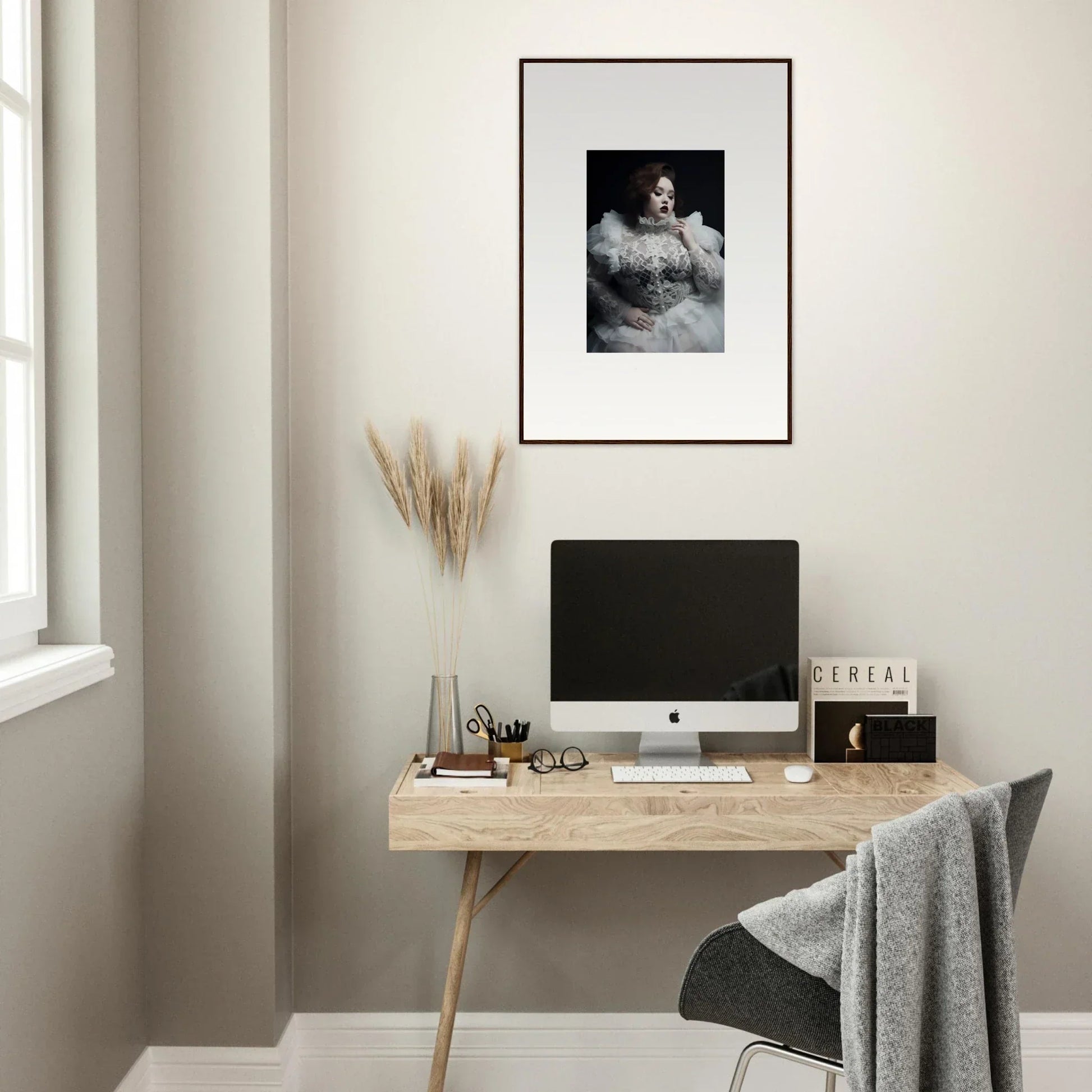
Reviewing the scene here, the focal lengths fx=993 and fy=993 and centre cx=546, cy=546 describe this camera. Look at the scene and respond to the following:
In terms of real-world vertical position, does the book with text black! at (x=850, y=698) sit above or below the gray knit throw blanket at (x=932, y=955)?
above

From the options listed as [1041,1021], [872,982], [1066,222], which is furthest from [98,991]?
[1066,222]

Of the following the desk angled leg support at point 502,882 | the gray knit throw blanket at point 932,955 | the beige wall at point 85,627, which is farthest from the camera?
the desk angled leg support at point 502,882

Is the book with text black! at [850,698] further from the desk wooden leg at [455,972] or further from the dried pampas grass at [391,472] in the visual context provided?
the dried pampas grass at [391,472]

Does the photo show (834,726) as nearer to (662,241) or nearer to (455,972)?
(455,972)

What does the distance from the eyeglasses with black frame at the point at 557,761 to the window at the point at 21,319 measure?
1.03 metres

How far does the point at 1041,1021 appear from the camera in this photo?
91.6 inches

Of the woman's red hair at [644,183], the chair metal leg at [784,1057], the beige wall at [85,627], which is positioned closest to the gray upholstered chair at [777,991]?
the chair metal leg at [784,1057]

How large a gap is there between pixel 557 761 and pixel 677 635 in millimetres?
406

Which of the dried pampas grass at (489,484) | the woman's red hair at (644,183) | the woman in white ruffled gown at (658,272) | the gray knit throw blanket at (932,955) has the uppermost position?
the woman's red hair at (644,183)

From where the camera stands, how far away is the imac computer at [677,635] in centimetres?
212

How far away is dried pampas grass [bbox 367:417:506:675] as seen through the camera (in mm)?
2234

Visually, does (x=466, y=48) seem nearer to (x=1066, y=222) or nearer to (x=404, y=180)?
(x=404, y=180)

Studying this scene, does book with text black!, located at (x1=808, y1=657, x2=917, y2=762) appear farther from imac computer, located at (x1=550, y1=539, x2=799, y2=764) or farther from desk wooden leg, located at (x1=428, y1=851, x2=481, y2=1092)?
desk wooden leg, located at (x1=428, y1=851, x2=481, y2=1092)

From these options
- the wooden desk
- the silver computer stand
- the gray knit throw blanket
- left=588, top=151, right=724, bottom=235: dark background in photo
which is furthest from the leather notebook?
left=588, top=151, right=724, bottom=235: dark background in photo
